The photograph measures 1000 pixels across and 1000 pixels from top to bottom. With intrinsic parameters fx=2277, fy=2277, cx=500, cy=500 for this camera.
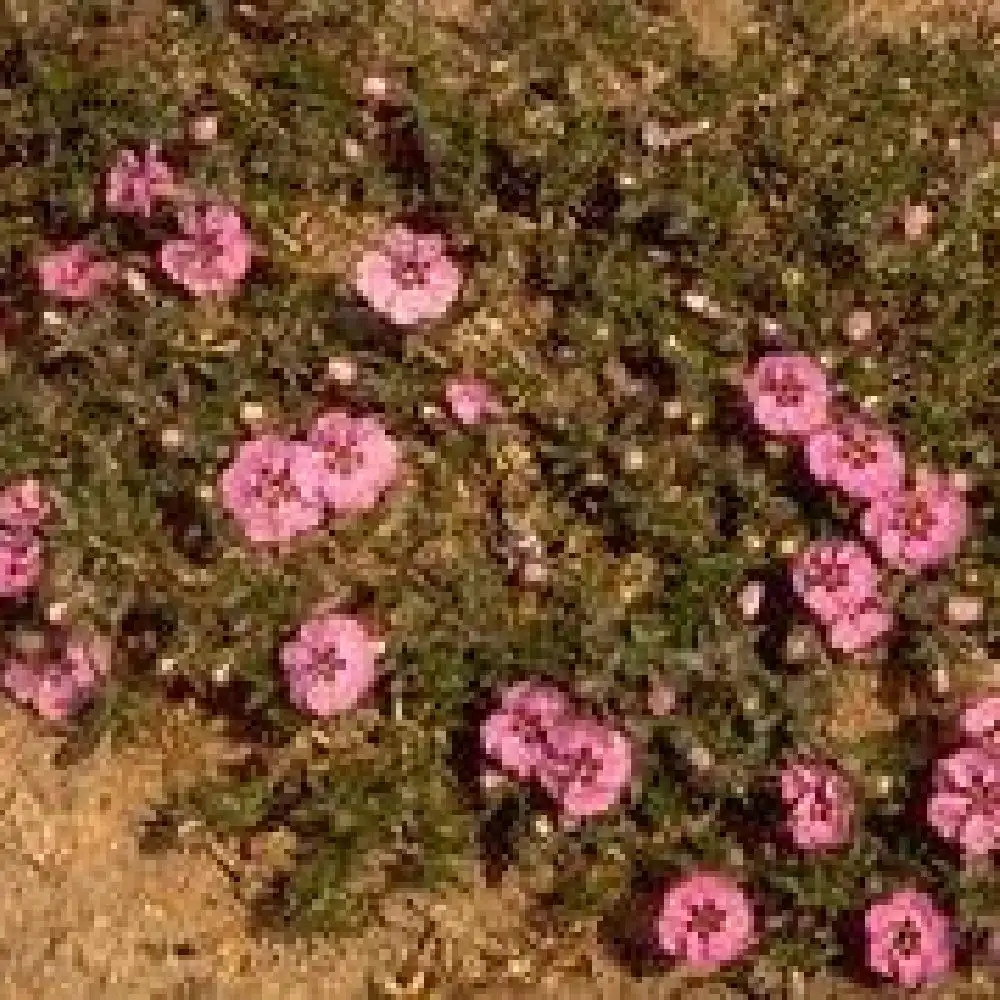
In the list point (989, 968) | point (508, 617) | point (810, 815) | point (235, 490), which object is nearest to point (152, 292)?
point (235, 490)

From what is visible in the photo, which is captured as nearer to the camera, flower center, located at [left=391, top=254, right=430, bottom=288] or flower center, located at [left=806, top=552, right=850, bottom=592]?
flower center, located at [left=806, top=552, right=850, bottom=592]

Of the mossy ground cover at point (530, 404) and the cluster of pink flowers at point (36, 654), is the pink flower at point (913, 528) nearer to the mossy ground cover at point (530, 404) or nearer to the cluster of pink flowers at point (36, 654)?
the mossy ground cover at point (530, 404)

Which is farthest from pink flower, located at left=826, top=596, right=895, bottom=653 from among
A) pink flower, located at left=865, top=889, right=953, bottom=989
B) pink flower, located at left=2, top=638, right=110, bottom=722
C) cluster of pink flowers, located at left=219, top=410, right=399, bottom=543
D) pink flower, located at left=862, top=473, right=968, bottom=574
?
pink flower, located at left=2, top=638, right=110, bottom=722

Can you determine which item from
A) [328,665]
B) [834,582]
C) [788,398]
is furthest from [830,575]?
[328,665]

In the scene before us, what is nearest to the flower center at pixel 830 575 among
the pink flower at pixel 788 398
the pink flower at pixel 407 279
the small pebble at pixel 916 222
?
the pink flower at pixel 788 398

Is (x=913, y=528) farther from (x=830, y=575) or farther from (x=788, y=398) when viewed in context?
(x=788, y=398)

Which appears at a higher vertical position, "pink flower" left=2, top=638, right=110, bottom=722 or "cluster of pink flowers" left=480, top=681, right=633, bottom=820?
"cluster of pink flowers" left=480, top=681, right=633, bottom=820

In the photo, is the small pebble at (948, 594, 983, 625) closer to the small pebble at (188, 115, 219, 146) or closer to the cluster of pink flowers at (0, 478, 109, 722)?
the cluster of pink flowers at (0, 478, 109, 722)
